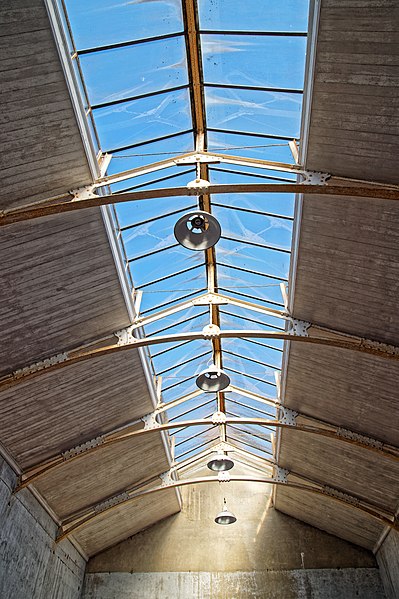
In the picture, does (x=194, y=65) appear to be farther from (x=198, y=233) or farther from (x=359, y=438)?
(x=359, y=438)

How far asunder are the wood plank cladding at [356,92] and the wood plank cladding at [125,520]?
80.1 feet

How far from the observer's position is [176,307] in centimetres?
1988

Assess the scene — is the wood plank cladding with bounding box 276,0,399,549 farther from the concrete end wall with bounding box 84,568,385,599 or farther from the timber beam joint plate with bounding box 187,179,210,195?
the concrete end wall with bounding box 84,568,385,599

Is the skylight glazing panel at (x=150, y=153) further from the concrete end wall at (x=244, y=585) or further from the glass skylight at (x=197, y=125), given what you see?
the concrete end wall at (x=244, y=585)

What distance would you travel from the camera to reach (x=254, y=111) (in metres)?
13.5

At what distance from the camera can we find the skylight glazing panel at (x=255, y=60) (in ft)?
37.6

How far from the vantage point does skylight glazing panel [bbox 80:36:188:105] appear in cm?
1168

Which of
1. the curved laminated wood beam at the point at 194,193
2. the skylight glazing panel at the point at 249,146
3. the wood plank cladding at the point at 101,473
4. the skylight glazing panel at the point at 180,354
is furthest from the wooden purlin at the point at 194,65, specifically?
the wood plank cladding at the point at 101,473

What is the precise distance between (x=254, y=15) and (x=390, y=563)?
92.1 feet

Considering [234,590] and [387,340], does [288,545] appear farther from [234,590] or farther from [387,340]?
[387,340]

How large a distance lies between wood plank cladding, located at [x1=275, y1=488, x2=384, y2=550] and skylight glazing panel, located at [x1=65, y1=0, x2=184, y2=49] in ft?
84.9

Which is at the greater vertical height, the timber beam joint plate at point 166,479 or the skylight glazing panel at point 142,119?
the skylight glazing panel at point 142,119

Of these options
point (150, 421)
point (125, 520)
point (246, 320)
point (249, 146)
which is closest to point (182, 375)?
point (150, 421)

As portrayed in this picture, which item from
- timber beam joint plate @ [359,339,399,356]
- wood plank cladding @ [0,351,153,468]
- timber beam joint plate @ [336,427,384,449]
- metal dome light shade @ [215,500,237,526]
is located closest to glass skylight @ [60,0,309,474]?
wood plank cladding @ [0,351,153,468]
